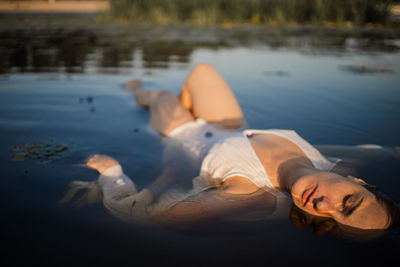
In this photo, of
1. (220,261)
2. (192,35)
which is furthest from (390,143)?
(192,35)

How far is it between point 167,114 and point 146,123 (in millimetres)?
430

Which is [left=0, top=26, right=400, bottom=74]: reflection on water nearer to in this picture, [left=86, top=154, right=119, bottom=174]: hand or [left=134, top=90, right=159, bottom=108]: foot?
[left=134, top=90, right=159, bottom=108]: foot

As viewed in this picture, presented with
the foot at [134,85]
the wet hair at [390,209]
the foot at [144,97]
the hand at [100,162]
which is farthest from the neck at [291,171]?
the foot at [134,85]

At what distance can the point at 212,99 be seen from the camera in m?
2.89

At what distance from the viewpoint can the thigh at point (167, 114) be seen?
9.22 feet

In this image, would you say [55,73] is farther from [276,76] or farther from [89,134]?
[276,76]

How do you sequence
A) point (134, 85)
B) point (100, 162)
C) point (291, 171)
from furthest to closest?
point (134, 85) < point (100, 162) < point (291, 171)

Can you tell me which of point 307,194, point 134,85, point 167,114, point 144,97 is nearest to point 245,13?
point 134,85

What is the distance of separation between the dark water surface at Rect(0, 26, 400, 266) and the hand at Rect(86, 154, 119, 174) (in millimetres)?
64

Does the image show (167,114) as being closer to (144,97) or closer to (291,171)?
(144,97)

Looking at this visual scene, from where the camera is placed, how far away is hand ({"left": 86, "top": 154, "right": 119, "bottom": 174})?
87.3 inches

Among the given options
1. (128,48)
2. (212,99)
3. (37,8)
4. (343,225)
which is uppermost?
(37,8)

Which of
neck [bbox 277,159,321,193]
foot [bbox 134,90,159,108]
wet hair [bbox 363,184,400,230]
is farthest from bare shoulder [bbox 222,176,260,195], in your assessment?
foot [bbox 134,90,159,108]

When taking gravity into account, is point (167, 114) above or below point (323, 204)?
above
